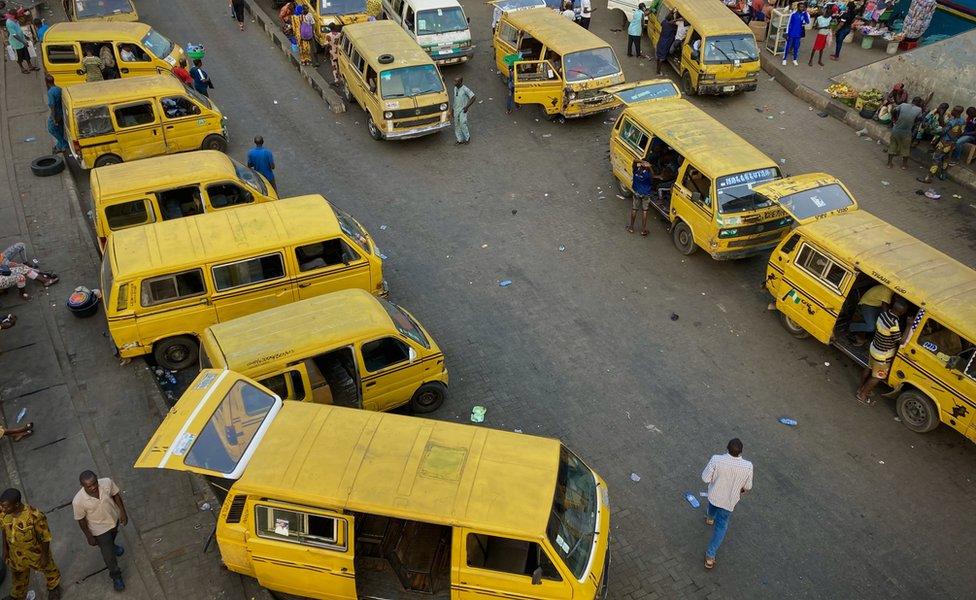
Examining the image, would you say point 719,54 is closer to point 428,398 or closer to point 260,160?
point 260,160

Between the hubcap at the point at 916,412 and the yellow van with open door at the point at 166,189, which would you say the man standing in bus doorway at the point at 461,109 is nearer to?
the yellow van with open door at the point at 166,189

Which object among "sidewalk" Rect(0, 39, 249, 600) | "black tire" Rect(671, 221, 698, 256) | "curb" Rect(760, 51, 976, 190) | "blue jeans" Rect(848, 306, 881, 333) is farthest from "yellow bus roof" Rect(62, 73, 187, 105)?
"curb" Rect(760, 51, 976, 190)

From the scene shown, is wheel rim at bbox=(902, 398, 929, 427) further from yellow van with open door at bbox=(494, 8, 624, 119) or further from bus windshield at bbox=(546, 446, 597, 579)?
yellow van with open door at bbox=(494, 8, 624, 119)

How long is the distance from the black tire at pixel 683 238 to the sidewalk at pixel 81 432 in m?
9.05

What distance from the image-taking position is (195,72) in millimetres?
16797

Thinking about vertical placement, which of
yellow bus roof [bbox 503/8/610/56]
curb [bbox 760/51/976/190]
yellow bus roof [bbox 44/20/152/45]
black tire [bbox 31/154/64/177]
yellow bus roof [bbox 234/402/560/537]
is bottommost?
curb [bbox 760/51/976/190]

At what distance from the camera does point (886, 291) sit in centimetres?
1019

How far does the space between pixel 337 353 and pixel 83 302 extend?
4.74m

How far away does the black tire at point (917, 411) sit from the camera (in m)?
9.48

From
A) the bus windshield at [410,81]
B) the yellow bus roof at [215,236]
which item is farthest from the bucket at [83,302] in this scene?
the bus windshield at [410,81]

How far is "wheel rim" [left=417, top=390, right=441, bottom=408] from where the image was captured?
9680 millimetres

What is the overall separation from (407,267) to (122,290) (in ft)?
15.6

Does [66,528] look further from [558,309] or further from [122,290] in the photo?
[558,309]

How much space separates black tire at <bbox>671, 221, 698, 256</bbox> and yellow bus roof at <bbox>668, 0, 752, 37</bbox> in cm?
709
